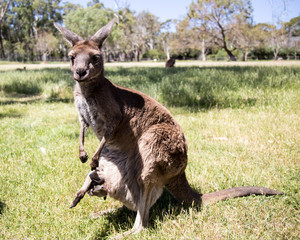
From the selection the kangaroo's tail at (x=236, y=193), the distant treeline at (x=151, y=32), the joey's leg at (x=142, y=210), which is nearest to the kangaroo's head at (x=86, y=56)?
the joey's leg at (x=142, y=210)

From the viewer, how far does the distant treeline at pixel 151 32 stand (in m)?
39.8

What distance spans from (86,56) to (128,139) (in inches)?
30.8

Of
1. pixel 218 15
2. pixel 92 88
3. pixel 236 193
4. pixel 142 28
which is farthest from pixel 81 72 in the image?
pixel 142 28

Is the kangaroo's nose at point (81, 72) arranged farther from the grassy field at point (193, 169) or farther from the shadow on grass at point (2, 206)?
the shadow on grass at point (2, 206)

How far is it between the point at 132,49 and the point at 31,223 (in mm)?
62204

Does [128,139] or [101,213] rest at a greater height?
[128,139]

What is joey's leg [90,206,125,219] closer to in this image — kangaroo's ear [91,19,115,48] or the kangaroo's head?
the kangaroo's head

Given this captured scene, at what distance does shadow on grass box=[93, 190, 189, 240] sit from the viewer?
2.37 meters

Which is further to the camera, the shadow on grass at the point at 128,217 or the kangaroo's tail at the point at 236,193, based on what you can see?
Result: the kangaroo's tail at the point at 236,193

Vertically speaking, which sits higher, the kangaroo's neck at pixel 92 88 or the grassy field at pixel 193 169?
the kangaroo's neck at pixel 92 88

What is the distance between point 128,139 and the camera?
2.28 metres

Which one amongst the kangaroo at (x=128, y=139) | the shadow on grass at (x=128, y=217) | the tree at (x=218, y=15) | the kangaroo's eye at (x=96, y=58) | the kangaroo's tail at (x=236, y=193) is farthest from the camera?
the tree at (x=218, y=15)

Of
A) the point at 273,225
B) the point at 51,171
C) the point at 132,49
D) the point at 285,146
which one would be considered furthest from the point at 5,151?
the point at 132,49

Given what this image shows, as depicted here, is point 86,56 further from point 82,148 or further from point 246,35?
point 246,35
